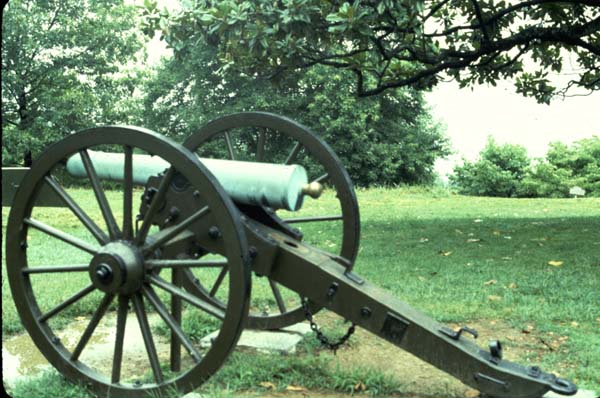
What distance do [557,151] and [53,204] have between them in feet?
60.9

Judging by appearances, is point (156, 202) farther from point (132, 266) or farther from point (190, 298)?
point (190, 298)

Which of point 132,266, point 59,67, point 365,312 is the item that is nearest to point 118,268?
point 132,266

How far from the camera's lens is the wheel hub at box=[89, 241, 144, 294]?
342cm

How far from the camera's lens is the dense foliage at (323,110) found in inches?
907

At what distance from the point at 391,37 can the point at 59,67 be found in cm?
1310

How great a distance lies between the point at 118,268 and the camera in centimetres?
342

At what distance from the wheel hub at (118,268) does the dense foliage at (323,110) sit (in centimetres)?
1886

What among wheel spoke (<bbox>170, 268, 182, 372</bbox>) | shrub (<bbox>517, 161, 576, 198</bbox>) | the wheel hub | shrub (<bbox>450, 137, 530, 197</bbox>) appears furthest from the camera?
shrub (<bbox>450, 137, 530, 197</bbox>)

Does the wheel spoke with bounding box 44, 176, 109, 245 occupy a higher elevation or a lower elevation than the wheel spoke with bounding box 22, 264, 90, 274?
higher

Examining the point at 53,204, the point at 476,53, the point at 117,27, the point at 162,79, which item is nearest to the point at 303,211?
the point at 476,53

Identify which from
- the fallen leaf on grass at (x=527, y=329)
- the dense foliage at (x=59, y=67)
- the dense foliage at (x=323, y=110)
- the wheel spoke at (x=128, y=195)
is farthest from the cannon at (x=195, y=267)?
the dense foliage at (x=323, y=110)

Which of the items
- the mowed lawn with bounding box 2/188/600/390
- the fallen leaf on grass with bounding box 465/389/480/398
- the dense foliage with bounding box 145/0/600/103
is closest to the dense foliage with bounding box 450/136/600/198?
the mowed lawn with bounding box 2/188/600/390

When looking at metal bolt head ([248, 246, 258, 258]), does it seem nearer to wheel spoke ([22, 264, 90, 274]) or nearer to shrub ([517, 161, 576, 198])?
wheel spoke ([22, 264, 90, 274])

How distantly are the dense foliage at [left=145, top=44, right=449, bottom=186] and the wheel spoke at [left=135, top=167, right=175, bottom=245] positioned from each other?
18.9 m
